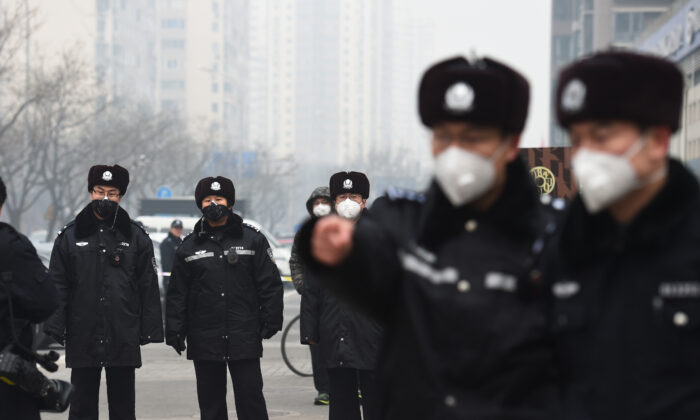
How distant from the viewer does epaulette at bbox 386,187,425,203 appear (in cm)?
344

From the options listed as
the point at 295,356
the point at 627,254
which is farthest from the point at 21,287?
the point at 295,356

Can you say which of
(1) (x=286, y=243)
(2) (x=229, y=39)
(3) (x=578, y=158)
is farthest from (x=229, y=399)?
(2) (x=229, y=39)

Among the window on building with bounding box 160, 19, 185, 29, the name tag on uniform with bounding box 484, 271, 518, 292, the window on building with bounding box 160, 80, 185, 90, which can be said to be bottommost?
the name tag on uniform with bounding box 484, 271, 518, 292

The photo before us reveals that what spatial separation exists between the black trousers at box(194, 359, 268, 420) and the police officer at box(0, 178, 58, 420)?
218 centimetres

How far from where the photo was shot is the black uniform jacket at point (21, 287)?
6121 millimetres

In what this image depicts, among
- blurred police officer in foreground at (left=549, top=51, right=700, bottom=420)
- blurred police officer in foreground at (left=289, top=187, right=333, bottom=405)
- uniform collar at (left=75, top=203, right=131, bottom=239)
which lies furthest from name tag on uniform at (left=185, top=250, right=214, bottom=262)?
blurred police officer in foreground at (left=549, top=51, right=700, bottom=420)

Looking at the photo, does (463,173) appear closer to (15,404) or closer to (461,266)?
(461,266)

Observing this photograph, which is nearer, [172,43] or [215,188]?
[215,188]

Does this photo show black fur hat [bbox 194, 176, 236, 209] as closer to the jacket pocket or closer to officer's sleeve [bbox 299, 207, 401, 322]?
officer's sleeve [bbox 299, 207, 401, 322]

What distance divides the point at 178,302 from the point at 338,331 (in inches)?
43.4

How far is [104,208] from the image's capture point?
852cm

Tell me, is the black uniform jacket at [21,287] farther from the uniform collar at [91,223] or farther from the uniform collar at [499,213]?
the uniform collar at [499,213]

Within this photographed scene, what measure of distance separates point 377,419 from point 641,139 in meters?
1.18

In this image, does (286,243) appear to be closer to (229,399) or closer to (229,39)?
(229,399)
